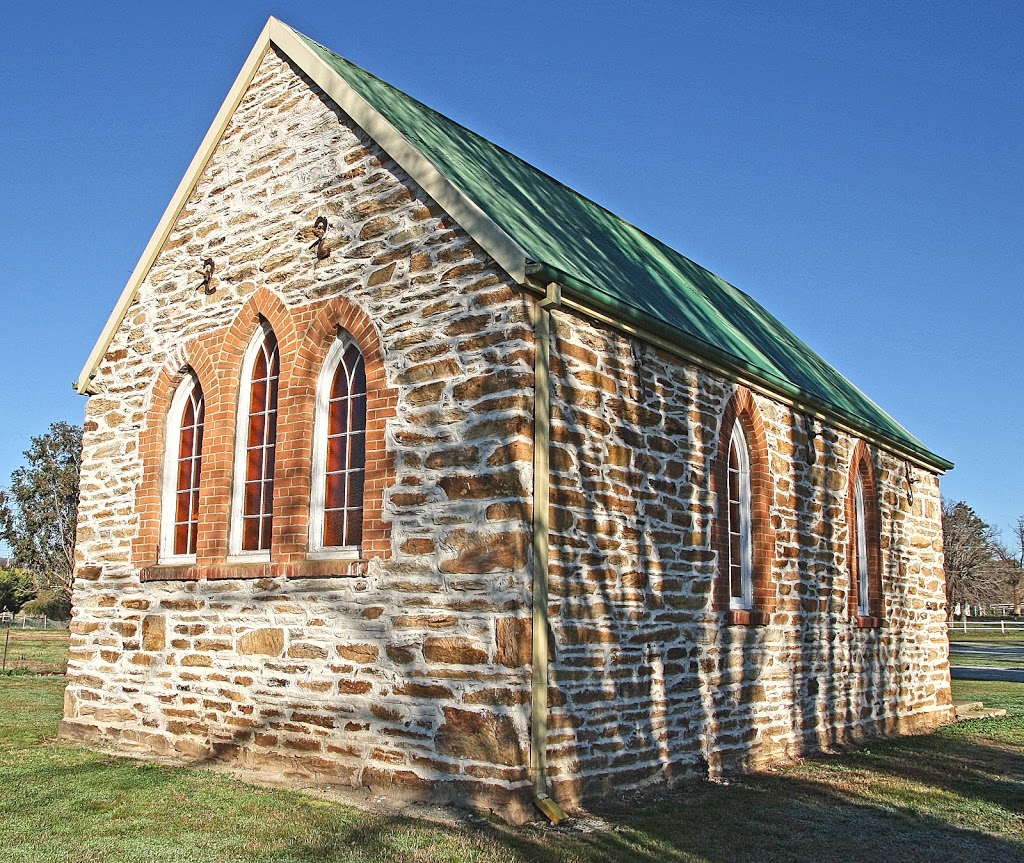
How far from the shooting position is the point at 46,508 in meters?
52.4

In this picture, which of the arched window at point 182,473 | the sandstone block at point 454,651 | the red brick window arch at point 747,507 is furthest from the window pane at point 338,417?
the red brick window arch at point 747,507

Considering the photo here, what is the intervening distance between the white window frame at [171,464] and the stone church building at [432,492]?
0.11 feet

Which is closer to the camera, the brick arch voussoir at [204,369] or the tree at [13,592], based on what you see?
the brick arch voussoir at [204,369]

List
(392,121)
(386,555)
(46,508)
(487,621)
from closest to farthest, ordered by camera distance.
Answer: (487,621)
(386,555)
(392,121)
(46,508)

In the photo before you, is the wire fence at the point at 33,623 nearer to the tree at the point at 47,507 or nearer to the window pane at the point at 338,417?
the tree at the point at 47,507

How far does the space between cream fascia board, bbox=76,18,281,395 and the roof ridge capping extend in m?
0.01

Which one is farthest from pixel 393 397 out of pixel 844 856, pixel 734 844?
pixel 844 856

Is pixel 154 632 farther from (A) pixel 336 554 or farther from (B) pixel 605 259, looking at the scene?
(B) pixel 605 259

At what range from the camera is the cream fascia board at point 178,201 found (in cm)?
1167

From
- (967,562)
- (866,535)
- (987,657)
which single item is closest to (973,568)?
(967,562)

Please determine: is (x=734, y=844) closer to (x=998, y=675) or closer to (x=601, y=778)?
(x=601, y=778)

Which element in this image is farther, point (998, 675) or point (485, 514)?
point (998, 675)

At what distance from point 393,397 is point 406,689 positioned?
103 inches

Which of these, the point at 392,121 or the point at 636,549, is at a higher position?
the point at 392,121
